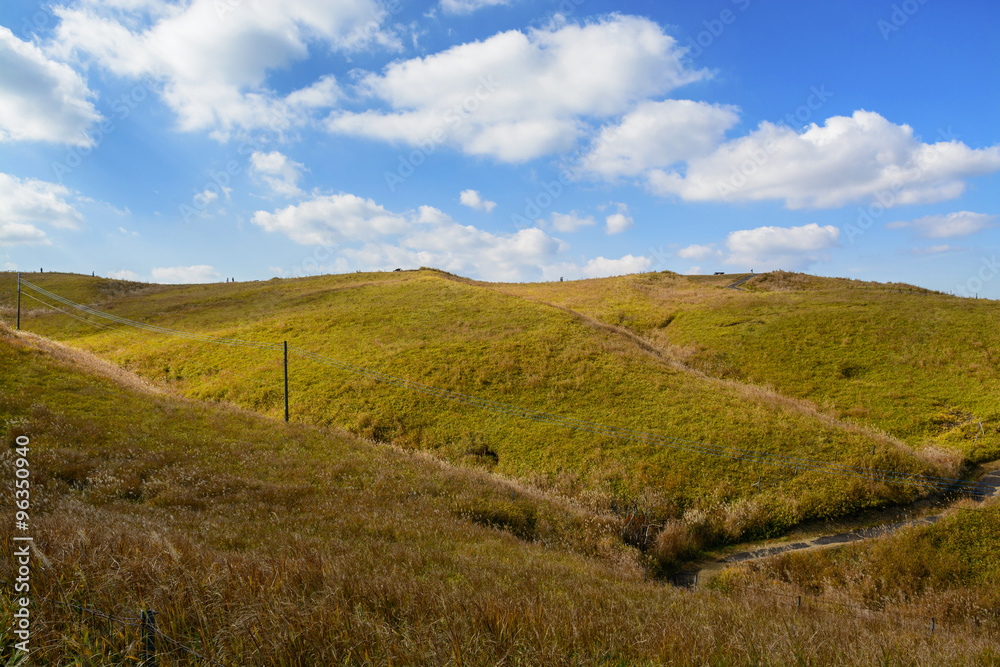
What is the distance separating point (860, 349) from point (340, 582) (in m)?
41.9

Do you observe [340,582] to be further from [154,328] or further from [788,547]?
[154,328]

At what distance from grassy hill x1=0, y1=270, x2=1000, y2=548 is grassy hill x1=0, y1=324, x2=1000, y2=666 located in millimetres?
6535

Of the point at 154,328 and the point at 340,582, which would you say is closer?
the point at 340,582

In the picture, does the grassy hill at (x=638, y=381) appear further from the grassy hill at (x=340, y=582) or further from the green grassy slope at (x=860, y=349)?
the grassy hill at (x=340, y=582)

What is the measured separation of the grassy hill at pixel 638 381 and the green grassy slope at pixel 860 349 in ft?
0.53

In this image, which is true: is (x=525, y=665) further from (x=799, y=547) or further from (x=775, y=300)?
(x=775, y=300)

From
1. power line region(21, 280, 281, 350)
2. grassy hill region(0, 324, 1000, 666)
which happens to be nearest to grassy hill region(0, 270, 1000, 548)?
power line region(21, 280, 281, 350)

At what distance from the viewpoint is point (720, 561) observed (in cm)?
1606

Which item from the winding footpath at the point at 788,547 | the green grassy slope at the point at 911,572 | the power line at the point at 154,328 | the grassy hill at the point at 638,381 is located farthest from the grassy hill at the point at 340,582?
the power line at the point at 154,328

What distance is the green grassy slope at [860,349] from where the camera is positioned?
2694 cm

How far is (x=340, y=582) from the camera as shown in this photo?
4996 millimetres

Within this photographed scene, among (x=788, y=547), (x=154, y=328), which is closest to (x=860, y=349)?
(x=788, y=547)

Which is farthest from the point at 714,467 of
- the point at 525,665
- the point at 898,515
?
the point at 525,665

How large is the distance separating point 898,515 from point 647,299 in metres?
39.5
